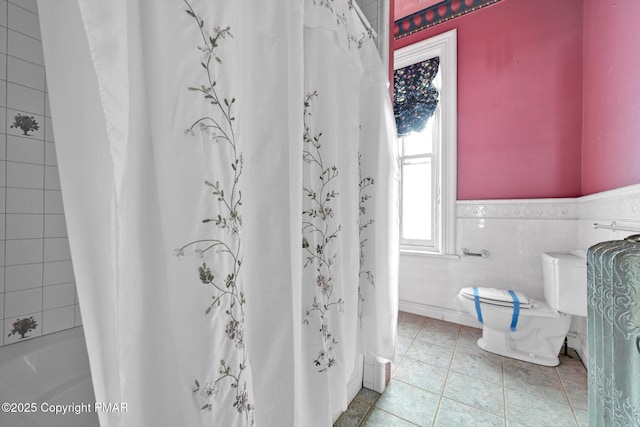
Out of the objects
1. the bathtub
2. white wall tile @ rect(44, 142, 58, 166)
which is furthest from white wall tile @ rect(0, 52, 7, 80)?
the bathtub

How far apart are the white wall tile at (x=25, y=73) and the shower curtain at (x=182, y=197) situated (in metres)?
0.76

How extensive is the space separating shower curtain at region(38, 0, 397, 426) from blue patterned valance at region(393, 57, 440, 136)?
2.02 metres

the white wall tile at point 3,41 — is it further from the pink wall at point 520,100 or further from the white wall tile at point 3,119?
the pink wall at point 520,100

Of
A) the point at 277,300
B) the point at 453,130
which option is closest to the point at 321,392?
the point at 277,300

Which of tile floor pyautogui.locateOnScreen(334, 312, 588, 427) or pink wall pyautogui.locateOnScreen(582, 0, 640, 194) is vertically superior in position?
pink wall pyautogui.locateOnScreen(582, 0, 640, 194)

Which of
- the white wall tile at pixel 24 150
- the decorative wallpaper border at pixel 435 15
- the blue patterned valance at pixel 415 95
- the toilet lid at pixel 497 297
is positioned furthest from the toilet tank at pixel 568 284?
the white wall tile at pixel 24 150

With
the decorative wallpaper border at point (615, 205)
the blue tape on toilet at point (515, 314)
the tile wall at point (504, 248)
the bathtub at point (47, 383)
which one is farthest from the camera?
the tile wall at point (504, 248)

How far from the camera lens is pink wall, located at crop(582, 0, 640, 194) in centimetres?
120

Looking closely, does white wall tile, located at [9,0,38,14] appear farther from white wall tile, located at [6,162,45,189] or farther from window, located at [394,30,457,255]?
window, located at [394,30,457,255]

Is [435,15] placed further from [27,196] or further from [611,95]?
[27,196]

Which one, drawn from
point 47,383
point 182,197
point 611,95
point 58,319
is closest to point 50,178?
point 58,319

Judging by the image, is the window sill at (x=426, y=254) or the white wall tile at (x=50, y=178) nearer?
the white wall tile at (x=50, y=178)

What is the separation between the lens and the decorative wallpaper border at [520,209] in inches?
73.3

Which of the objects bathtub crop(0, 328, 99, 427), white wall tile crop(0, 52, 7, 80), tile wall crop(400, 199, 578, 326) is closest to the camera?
bathtub crop(0, 328, 99, 427)
